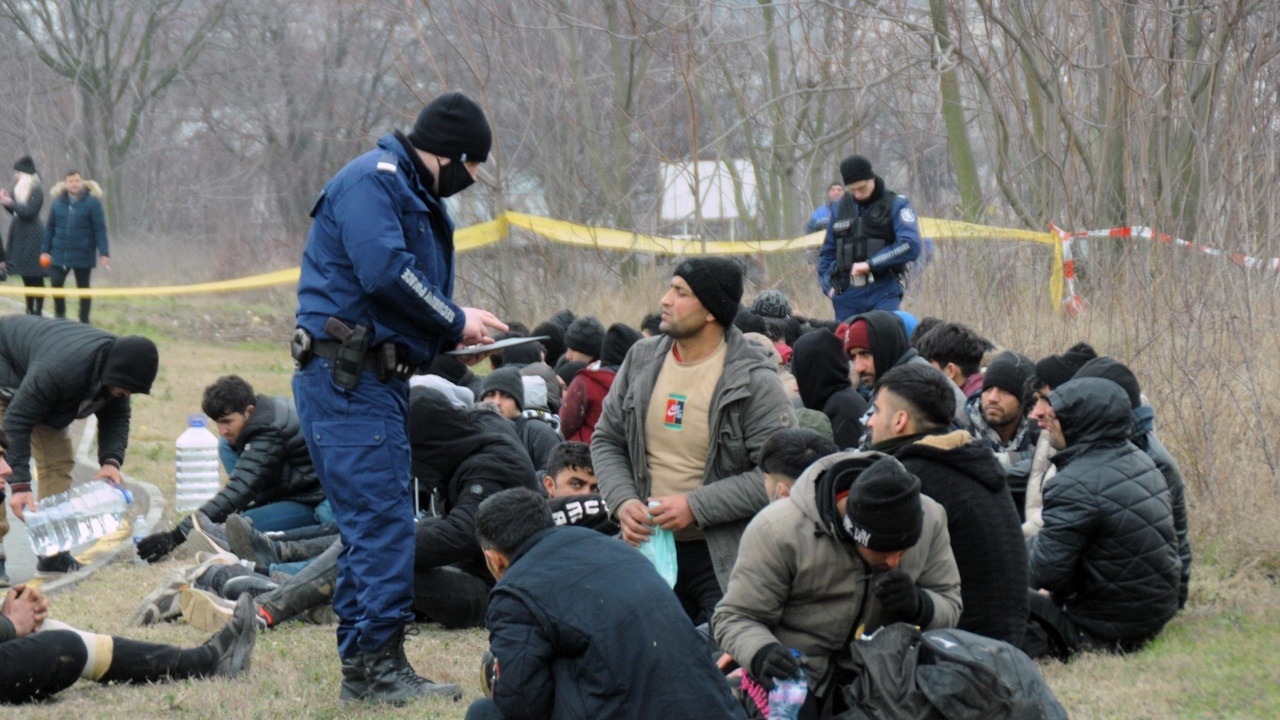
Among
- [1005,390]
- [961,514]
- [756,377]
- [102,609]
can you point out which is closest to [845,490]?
[961,514]

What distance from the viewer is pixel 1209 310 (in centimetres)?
826

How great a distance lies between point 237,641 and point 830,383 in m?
3.11

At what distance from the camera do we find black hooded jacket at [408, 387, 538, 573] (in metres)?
6.60

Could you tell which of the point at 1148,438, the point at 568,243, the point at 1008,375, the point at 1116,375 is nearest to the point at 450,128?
the point at 1116,375

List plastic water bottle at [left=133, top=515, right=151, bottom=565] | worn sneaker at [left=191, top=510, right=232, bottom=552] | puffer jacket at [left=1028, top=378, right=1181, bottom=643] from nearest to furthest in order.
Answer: puffer jacket at [left=1028, top=378, right=1181, bottom=643]
worn sneaker at [left=191, top=510, right=232, bottom=552]
plastic water bottle at [left=133, top=515, right=151, bottom=565]

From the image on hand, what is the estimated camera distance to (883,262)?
10516 mm

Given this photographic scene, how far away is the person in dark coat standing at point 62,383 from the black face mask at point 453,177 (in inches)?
123

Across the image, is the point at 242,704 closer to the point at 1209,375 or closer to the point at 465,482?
the point at 465,482

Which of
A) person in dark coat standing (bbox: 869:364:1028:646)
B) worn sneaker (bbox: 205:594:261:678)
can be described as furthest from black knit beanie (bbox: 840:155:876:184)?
person in dark coat standing (bbox: 869:364:1028:646)

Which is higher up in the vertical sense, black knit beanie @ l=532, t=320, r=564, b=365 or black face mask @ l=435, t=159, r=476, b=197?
black face mask @ l=435, t=159, r=476, b=197

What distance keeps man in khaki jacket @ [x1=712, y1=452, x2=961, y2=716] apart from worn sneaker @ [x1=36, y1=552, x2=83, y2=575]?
221 inches

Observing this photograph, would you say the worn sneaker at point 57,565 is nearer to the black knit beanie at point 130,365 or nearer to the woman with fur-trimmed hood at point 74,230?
the black knit beanie at point 130,365

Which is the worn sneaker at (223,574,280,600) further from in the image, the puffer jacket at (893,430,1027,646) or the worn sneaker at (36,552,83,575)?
the puffer jacket at (893,430,1027,646)

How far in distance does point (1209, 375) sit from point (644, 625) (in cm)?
538
